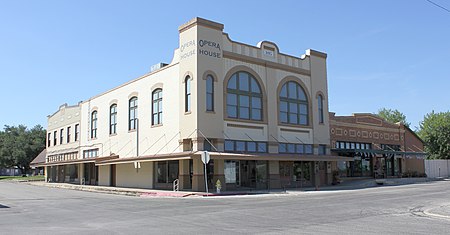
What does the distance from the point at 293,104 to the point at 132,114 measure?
14.6 m

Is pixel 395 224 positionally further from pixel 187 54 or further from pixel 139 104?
pixel 139 104

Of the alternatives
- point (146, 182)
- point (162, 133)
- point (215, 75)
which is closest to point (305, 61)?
point (215, 75)

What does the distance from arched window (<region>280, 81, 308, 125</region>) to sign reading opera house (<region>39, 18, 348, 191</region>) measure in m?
0.09

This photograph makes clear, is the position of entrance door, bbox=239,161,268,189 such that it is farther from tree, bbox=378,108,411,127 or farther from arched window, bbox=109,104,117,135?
tree, bbox=378,108,411,127

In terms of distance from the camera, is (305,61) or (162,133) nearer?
(162,133)

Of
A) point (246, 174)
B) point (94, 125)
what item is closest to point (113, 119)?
point (94, 125)

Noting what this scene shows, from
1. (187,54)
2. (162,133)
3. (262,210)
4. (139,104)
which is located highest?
(187,54)

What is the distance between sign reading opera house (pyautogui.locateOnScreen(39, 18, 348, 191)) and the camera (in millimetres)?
32031

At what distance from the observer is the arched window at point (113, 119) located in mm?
43438

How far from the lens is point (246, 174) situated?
34.1 metres

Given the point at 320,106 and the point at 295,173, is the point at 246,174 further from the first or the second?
the point at 320,106

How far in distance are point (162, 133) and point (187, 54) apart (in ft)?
22.4

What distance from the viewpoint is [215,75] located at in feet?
108

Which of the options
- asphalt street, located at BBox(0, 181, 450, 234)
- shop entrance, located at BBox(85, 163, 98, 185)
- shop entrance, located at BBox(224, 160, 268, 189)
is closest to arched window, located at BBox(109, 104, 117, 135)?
shop entrance, located at BBox(85, 163, 98, 185)
